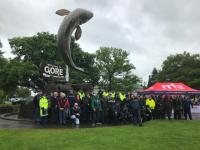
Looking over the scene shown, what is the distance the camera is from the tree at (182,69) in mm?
78188

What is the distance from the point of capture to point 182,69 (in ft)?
269

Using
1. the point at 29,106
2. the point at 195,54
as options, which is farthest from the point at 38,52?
the point at 195,54

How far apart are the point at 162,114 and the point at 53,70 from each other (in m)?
8.53

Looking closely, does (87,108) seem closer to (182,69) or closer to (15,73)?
(15,73)

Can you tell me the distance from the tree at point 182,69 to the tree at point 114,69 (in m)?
13.3

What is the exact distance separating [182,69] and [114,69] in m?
19.6

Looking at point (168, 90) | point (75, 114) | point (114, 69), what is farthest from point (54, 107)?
point (114, 69)

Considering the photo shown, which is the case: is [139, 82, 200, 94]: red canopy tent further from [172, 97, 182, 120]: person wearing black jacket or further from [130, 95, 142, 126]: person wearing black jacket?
[130, 95, 142, 126]: person wearing black jacket

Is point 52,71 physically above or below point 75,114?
above

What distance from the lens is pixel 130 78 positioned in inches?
2955

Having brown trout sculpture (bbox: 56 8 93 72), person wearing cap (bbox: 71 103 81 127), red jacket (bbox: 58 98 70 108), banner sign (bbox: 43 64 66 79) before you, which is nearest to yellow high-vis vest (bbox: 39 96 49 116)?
red jacket (bbox: 58 98 70 108)

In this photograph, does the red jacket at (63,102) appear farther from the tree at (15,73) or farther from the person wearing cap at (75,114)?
the tree at (15,73)

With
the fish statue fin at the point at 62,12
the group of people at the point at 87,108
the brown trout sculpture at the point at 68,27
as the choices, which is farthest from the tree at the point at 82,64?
the brown trout sculpture at the point at 68,27

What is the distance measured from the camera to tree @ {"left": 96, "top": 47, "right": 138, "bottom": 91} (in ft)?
239
